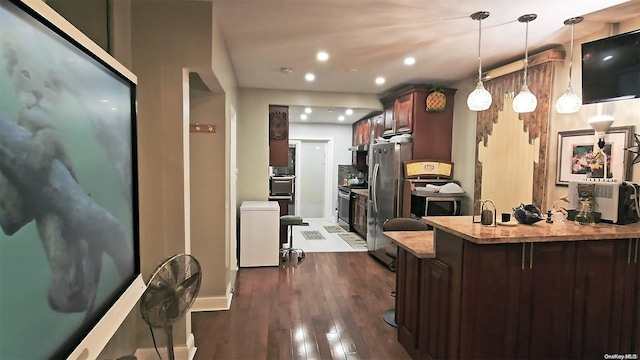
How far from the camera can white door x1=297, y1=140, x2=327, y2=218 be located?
8023 mm

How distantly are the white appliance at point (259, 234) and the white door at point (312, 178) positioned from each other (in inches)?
143

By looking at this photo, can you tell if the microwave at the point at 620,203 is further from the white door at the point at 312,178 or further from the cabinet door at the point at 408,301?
the white door at the point at 312,178

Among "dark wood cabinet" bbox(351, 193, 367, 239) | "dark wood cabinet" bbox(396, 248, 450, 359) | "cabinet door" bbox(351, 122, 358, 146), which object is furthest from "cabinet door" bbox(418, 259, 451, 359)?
"cabinet door" bbox(351, 122, 358, 146)

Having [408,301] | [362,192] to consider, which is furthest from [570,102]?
[362,192]

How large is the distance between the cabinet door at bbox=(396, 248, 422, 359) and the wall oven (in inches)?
163

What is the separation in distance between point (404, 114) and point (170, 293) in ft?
12.6

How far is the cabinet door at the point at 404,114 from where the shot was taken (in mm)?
4520

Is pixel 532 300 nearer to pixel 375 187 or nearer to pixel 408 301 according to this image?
pixel 408 301

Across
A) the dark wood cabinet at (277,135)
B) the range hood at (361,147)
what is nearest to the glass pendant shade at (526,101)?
the dark wood cabinet at (277,135)

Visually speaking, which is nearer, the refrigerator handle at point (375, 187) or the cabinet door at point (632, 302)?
the cabinet door at point (632, 302)

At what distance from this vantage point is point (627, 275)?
7.04 feet

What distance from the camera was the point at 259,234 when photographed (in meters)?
4.39

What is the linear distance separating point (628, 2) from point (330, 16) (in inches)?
78.7

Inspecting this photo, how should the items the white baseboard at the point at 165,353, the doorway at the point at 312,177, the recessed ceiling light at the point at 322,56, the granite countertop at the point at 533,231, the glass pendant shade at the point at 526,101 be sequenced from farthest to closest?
1. the doorway at the point at 312,177
2. the recessed ceiling light at the point at 322,56
3. the glass pendant shade at the point at 526,101
4. the white baseboard at the point at 165,353
5. the granite countertop at the point at 533,231
